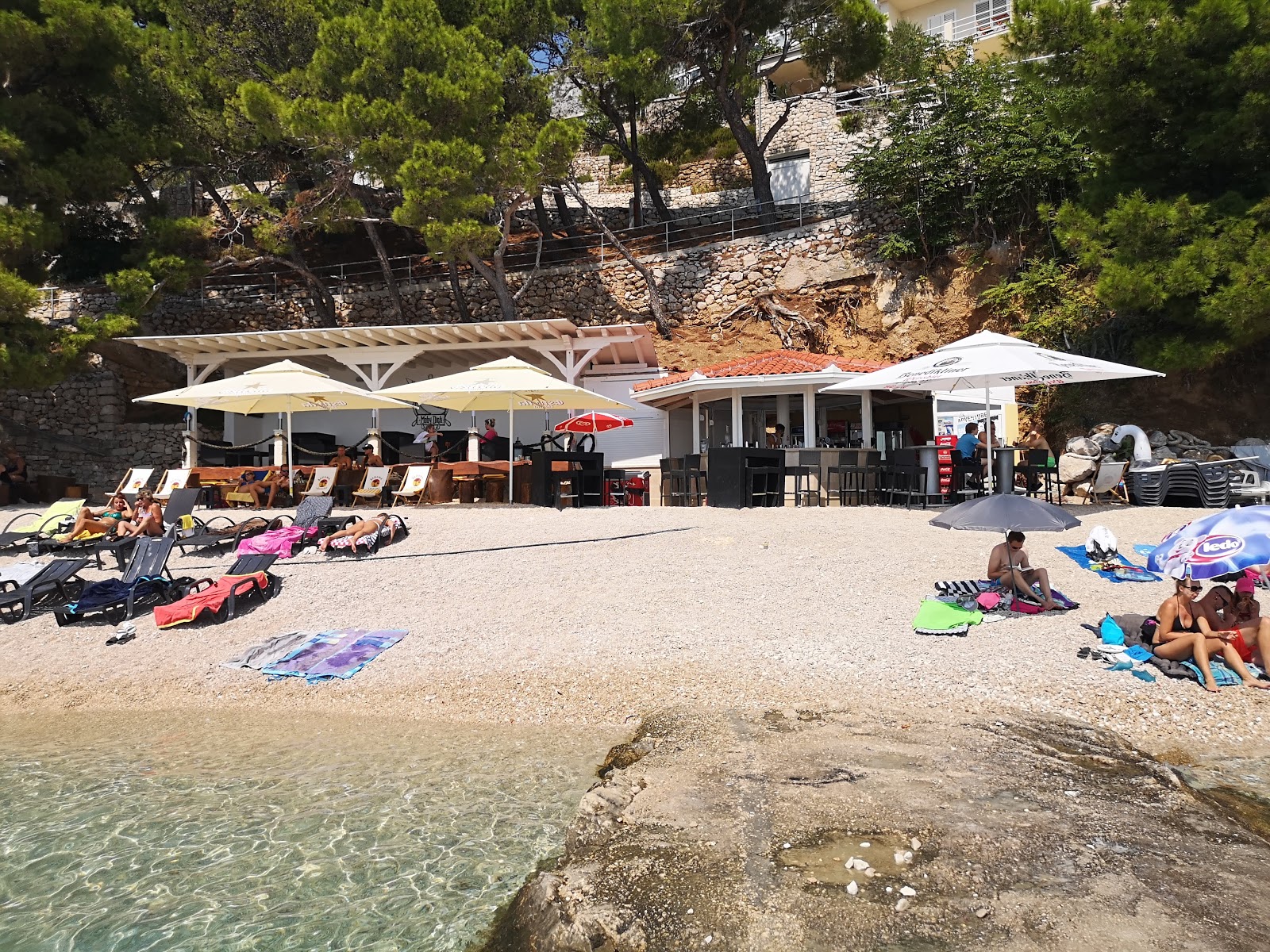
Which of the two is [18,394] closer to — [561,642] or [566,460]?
[566,460]

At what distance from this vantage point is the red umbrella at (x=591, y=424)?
14.4 m

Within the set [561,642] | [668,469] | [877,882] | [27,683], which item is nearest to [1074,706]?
[877,882]

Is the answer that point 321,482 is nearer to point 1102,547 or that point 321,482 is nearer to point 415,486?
point 415,486

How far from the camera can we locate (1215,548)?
15.9 ft

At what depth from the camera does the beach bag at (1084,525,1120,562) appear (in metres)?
7.41

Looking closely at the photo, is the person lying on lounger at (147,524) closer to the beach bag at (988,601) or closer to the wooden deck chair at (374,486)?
the wooden deck chair at (374,486)

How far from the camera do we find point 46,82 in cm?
1655

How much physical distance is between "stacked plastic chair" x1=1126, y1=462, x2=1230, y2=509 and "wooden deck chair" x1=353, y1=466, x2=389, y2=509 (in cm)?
1064

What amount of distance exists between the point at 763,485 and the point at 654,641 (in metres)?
5.24

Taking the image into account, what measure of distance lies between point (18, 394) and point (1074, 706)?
23632mm

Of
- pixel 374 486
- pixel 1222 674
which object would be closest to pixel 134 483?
pixel 374 486

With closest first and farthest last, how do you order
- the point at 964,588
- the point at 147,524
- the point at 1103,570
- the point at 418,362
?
the point at 964,588 → the point at 1103,570 → the point at 147,524 → the point at 418,362

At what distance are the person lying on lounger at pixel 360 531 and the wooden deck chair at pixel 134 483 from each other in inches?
201

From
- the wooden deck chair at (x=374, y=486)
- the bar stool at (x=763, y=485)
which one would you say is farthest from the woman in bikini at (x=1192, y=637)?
the wooden deck chair at (x=374, y=486)
